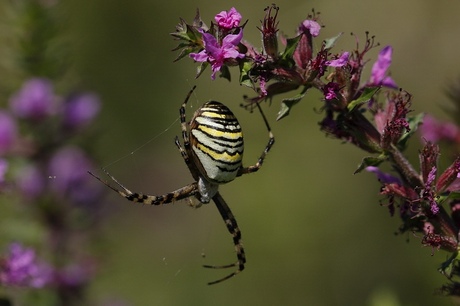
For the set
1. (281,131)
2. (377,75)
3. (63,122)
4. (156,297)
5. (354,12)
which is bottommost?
(377,75)

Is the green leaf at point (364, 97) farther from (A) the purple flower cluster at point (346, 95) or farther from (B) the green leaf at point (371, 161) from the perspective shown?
(B) the green leaf at point (371, 161)

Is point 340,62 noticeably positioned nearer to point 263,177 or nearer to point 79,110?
point 79,110

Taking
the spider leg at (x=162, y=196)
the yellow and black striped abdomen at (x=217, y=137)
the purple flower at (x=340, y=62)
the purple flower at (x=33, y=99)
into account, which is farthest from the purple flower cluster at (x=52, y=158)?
the purple flower at (x=340, y=62)

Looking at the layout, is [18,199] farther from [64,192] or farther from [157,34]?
[157,34]

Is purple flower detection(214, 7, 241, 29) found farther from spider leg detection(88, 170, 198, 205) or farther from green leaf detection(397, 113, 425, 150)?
spider leg detection(88, 170, 198, 205)

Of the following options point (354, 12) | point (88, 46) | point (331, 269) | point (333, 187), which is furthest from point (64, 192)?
point (354, 12)

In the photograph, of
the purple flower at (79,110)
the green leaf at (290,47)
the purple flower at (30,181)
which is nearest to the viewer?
the green leaf at (290,47)

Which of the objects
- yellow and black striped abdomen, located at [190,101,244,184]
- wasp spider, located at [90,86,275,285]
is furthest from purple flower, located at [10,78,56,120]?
yellow and black striped abdomen, located at [190,101,244,184]
